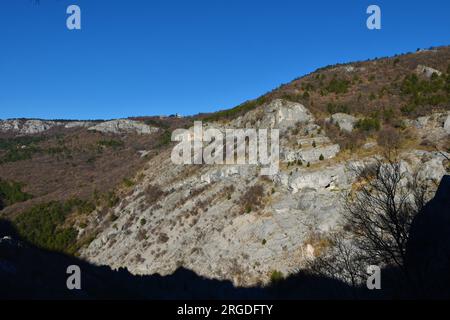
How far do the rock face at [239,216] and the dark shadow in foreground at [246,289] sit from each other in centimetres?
102

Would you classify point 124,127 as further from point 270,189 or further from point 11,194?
point 270,189

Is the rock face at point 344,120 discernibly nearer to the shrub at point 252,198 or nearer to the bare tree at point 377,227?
the bare tree at point 377,227

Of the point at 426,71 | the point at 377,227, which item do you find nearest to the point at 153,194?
the point at 377,227

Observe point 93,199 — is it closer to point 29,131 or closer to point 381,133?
point 381,133

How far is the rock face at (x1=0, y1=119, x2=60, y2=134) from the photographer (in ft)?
456

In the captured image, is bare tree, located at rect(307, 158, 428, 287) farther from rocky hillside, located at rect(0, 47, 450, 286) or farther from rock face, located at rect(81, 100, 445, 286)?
rocky hillside, located at rect(0, 47, 450, 286)

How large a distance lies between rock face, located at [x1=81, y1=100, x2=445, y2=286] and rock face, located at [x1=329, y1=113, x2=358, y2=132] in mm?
1697

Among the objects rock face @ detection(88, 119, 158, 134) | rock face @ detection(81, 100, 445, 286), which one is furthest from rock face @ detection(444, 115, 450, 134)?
rock face @ detection(88, 119, 158, 134)

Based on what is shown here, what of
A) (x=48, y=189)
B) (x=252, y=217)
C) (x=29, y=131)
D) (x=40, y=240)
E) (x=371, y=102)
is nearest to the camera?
(x=252, y=217)

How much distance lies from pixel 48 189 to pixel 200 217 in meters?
38.0

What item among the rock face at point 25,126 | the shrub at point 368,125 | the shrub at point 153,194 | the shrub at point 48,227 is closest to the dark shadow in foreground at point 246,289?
the shrub at point 153,194

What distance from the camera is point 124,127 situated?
105312 millimetres

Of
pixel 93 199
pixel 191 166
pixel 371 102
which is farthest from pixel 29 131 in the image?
pixel 371 102
